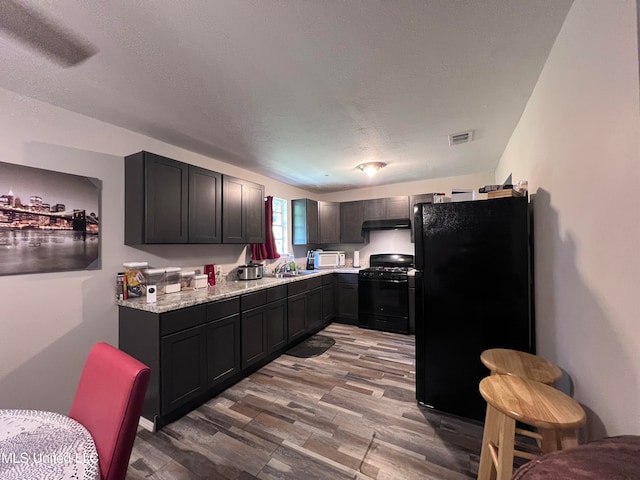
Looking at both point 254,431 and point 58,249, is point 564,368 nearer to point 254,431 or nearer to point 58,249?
point 254,431

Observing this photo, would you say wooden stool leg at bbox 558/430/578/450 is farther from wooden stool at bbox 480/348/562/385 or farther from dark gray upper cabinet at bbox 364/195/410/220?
dark gray upper cabinet at bbox 364/195/410/220

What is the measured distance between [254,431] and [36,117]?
286 centimetres

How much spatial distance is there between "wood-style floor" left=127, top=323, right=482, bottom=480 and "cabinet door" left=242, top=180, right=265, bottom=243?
1.70 metres

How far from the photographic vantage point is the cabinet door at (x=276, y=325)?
9.77ft

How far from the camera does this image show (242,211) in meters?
3.20

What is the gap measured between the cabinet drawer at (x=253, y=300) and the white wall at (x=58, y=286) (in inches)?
41.0

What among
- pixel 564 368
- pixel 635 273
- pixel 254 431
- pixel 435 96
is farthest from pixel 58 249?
pixel 564 368

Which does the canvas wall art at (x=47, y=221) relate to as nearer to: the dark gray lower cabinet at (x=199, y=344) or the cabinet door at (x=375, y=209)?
the dark gray lower cabinet at (x=199, y=344)

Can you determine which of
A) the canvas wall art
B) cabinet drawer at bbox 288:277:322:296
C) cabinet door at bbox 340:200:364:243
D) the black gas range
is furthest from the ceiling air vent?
the canvas wall art

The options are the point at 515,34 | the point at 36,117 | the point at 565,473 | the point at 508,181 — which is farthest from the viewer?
the point at 508,181

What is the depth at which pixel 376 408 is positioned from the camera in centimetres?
217

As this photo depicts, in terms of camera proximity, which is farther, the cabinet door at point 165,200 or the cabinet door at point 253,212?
the cabinet door at point 253,212

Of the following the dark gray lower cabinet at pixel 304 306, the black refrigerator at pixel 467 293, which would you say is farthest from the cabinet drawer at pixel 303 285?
the black refrigerator at pixel 467 293

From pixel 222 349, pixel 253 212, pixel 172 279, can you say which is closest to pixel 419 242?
pixel 222 349
